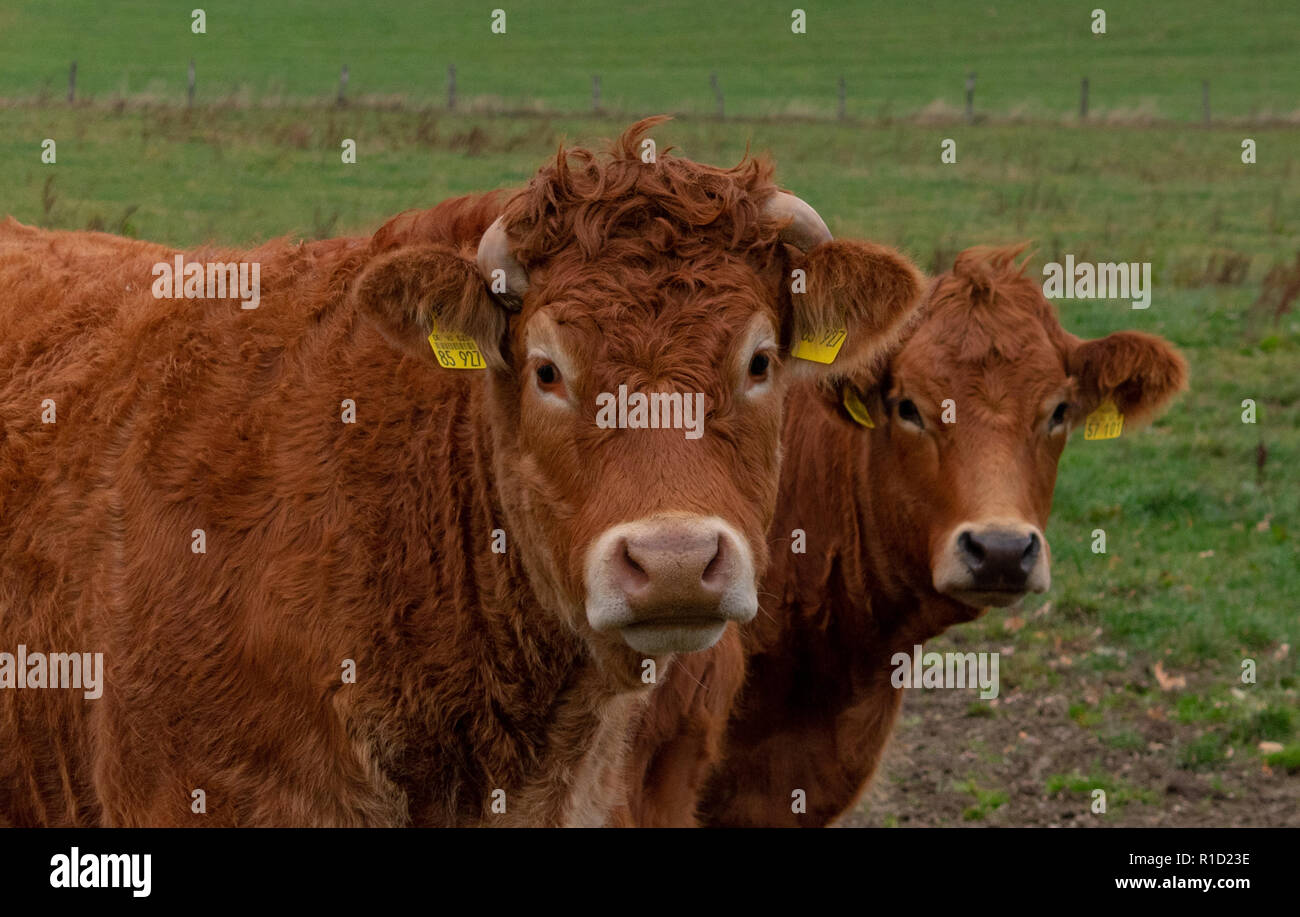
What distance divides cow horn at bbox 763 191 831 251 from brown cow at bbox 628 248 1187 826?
5.45 ft

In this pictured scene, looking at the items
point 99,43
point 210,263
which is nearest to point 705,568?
point 210,263

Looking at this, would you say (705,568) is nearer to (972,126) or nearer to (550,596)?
(550,596)

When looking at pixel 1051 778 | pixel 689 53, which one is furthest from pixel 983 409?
pixel 689 53

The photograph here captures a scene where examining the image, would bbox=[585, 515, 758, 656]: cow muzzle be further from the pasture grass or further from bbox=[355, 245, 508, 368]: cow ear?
the pasture grass

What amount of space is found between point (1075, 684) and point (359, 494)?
213 inches

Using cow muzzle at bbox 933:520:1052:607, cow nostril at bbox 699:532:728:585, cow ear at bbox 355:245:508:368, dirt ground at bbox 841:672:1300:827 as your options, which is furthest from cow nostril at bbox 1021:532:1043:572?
cow ear at bbox 355:245:508:368

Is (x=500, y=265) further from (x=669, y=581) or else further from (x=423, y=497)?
(x=669, y=581)

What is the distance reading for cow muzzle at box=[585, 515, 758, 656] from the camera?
3.24 metres

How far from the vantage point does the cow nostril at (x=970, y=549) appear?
526cm

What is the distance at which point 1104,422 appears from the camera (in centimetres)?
602

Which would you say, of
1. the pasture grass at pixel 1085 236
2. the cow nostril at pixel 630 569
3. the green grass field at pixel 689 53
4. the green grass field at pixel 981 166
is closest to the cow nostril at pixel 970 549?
the pasture grass at pixel 1085 236

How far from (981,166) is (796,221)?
2274 centimetres

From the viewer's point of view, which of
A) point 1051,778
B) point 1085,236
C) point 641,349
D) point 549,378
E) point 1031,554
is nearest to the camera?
point 641,349

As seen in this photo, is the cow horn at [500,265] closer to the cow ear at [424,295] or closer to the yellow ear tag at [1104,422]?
the cow ear at [424,295]
